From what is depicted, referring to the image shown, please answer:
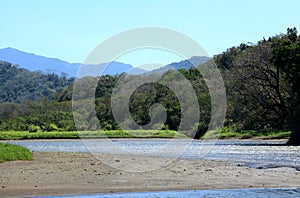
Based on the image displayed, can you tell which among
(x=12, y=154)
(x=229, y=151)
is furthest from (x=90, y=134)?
(x=12, y=154)

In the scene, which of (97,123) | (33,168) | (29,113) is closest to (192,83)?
(97,123)

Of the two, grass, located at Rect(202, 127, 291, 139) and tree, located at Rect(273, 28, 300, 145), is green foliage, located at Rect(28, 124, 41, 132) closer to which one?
grass, located at Rect(202, 127, 291, 139)

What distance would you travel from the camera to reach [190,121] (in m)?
88.2

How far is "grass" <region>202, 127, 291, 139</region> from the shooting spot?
73.5m

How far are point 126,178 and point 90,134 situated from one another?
259 ft

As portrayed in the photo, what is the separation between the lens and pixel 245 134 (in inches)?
3238

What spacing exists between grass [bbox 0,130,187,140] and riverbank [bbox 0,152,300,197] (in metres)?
62.3

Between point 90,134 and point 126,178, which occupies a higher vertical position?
point 90,134

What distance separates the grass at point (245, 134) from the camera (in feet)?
241

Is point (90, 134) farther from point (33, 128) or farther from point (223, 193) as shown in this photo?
point (223, 193)

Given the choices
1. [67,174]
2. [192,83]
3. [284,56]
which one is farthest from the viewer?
[192,83]

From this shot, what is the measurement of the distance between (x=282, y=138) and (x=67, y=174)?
50.5 metres

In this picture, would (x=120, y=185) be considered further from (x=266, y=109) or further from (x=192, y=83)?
(x=192, y=83)

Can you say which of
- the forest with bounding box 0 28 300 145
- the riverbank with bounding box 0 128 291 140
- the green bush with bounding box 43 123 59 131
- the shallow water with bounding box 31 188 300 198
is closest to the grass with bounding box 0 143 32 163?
the shallow water with bounding box 31 188 300 198
